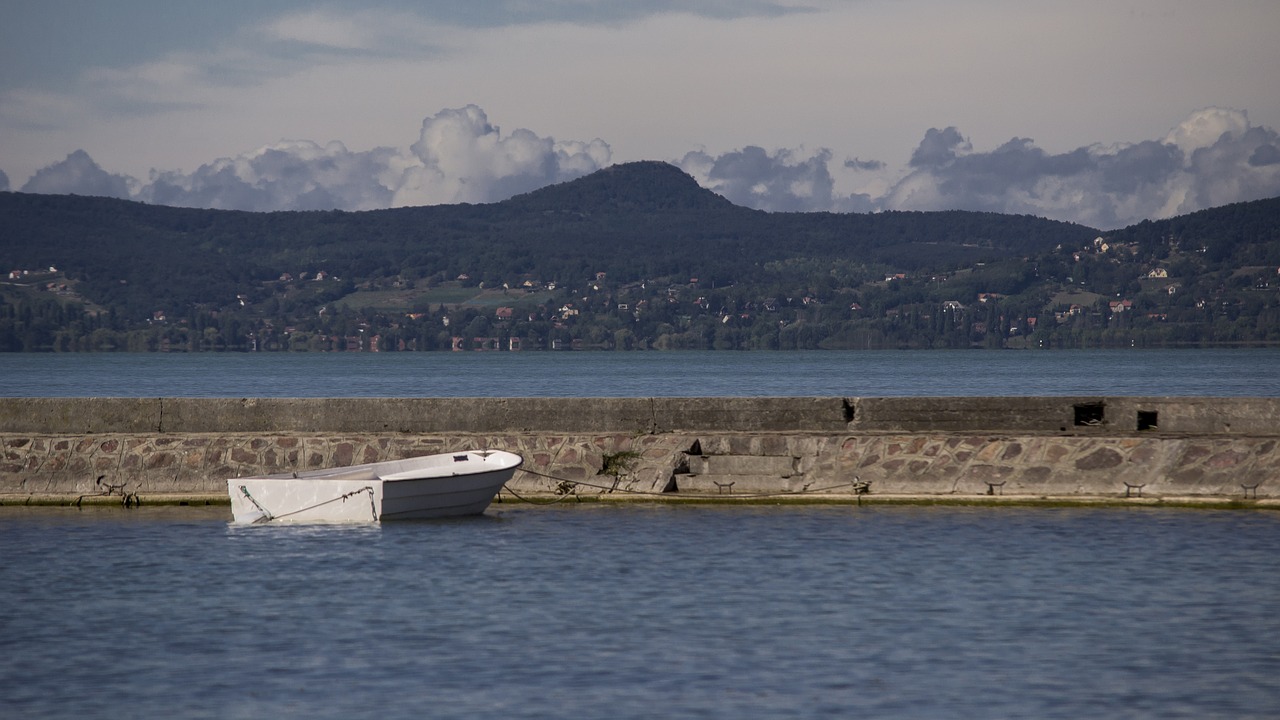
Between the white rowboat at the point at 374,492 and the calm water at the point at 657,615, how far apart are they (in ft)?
0.87

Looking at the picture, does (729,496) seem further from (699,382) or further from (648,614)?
(699,382)

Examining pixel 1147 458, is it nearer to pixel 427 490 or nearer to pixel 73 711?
pixel 427 490


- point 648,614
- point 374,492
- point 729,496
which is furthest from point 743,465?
point 648,614

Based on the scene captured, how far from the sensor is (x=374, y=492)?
60.7ft

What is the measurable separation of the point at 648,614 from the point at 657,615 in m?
0.09

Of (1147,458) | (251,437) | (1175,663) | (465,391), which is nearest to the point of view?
(1175,663)

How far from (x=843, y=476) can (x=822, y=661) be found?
25.8 ft

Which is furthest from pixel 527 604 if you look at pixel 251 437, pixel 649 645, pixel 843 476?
pixel 251 437

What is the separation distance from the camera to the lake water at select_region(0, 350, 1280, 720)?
33.4 feet

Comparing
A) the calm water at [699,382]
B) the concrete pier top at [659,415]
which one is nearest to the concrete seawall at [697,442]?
the concrete pier top at [659,415]

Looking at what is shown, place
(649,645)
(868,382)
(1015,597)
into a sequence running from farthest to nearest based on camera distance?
(868,382) → (1015,597) → (649,645)

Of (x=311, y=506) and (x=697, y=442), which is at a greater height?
(x=697, y=442)

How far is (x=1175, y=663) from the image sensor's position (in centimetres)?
1089

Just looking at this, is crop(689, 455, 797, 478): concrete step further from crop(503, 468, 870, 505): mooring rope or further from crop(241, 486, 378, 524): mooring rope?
crop(241, 486, 378, 524): mooring rope
